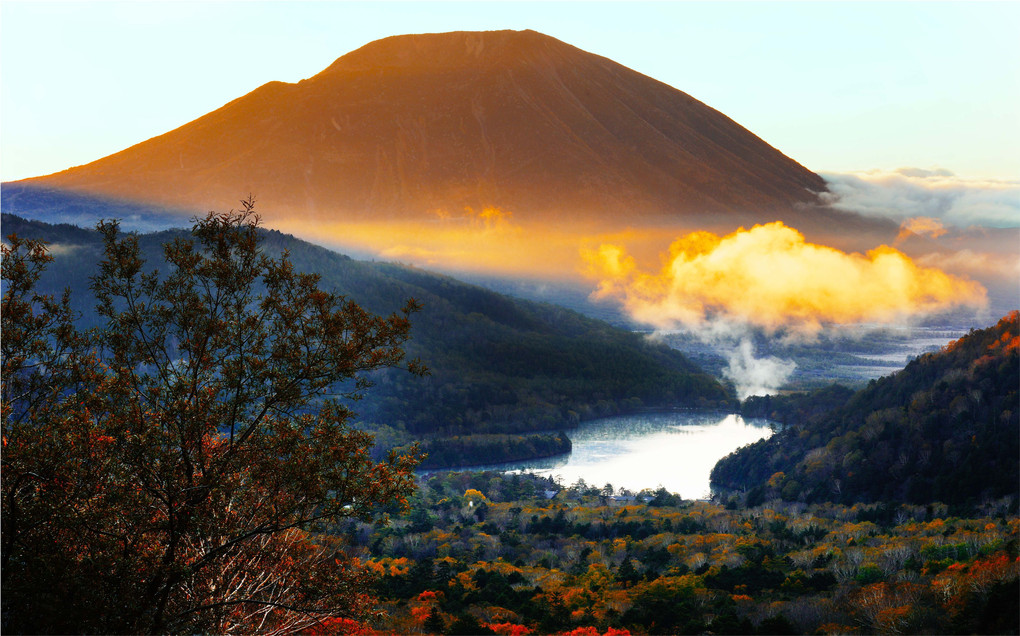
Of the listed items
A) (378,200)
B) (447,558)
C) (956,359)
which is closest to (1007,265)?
(378,200)

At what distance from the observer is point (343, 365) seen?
30.2ft

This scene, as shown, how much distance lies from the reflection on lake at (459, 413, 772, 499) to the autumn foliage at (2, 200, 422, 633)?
5800cm

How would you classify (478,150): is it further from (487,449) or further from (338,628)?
(338,628)

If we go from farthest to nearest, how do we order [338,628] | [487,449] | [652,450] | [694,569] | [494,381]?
[494,381] → [652,450] → [487,449] → [694,569] → [338,628]

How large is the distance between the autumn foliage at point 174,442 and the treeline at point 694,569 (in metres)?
4.73

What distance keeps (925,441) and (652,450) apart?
1564 inches

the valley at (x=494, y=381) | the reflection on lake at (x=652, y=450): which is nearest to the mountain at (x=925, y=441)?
the valley at (x=494, y=381)

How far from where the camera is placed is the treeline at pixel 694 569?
24297 mm

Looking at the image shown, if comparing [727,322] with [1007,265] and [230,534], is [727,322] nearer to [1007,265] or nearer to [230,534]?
[1007,265]

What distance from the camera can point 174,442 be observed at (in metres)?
8.80

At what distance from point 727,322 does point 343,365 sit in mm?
164253

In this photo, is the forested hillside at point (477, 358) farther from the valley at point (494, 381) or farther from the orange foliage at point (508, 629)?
the orange foliage at point (508, 629)

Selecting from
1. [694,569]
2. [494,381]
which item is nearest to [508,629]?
[694,569]

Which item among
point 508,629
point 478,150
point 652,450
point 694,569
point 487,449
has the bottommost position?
point 487,449
